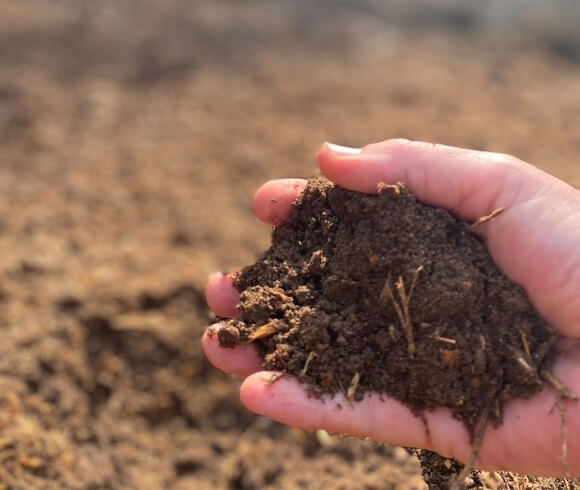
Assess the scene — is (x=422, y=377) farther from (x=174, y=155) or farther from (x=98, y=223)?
(x=174, y=155)

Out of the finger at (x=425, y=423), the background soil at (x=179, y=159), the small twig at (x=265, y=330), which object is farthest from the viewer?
the background soil at (x=179, y=159)

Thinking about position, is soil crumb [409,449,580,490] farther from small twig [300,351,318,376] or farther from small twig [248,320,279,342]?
small twig [248,320,279,342]

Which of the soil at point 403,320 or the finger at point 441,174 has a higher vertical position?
the finger at point 441,174

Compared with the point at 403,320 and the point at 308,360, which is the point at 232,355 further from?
the point at 403,320

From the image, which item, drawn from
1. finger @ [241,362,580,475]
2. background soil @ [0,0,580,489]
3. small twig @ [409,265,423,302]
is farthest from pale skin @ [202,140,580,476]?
background soil @ [0,0,580,489]

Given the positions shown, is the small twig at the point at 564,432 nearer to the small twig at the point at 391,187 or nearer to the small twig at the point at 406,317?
the small twig at the point at 406,317

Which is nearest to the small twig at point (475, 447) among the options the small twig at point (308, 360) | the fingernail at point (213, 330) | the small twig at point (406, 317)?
the small twig at point (406, 317)

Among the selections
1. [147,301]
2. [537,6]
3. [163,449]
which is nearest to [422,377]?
[163,449]
